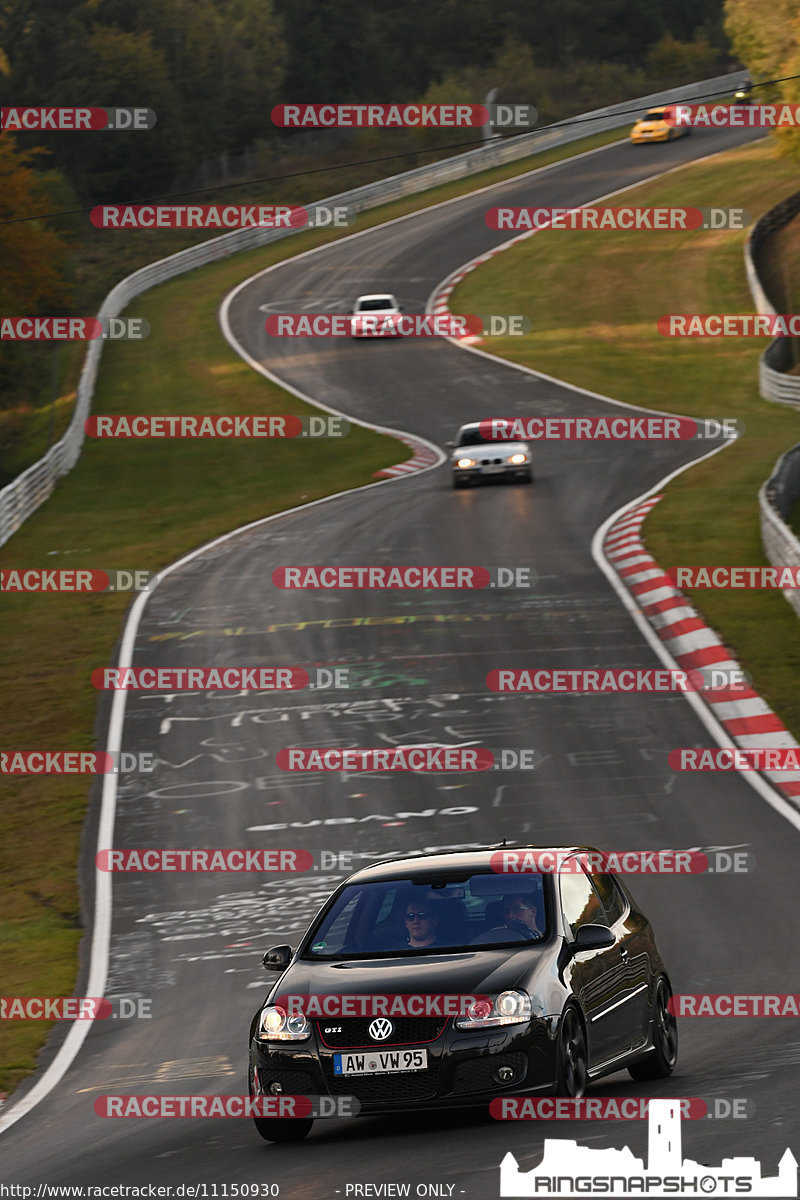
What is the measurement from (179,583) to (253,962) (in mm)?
17914

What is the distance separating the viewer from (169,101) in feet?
275

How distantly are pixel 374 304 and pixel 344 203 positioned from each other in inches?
864

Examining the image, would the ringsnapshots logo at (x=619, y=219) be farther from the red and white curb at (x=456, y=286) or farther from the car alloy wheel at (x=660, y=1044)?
the car alloy wheel at (x=660, y=1044)

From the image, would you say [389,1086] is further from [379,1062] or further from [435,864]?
[435,864]

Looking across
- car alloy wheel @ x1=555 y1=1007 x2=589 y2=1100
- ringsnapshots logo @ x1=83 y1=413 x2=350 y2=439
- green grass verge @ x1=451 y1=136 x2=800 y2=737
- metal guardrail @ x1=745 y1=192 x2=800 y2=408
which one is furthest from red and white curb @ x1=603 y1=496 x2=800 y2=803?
ringsnapshots logo @ x1=83 y1=413 x2=350 y2=439

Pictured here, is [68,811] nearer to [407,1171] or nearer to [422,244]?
[407,1171]

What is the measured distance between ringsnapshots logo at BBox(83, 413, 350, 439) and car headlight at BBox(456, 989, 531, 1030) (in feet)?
125

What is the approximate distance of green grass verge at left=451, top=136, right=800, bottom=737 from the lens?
27.5 m

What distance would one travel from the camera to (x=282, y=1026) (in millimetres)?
9031

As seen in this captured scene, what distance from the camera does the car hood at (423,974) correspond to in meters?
8.93

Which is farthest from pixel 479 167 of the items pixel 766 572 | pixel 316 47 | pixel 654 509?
pixel 766 572

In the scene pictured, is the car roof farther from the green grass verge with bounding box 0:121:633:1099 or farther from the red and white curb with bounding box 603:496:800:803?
the red and white curb with bounding box 603:496:800:803

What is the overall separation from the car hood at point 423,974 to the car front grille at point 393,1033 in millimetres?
154

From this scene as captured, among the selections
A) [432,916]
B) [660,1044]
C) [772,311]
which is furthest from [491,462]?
[432,916]
